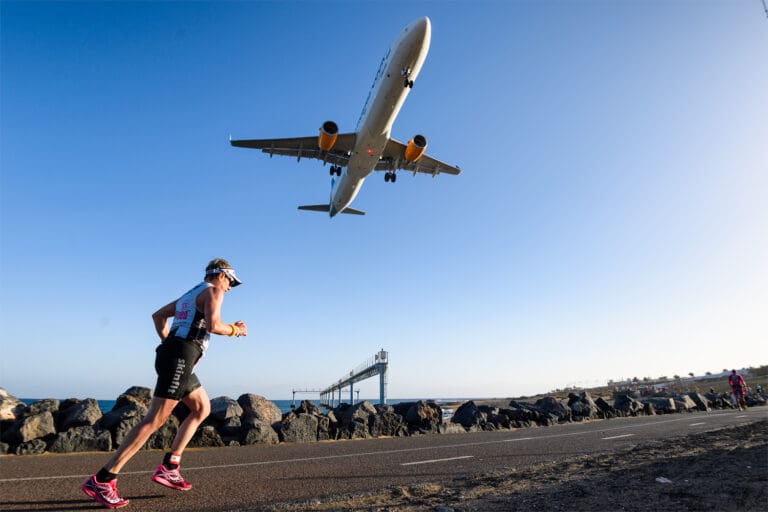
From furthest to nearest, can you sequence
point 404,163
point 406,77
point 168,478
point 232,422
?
point 404,163
point 406,77
point 232,422
point 168,478

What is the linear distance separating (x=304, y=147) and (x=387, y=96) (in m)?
7.38

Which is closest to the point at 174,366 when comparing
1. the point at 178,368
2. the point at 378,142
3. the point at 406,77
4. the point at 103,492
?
the point at 178,368

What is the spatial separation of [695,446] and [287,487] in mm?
6310

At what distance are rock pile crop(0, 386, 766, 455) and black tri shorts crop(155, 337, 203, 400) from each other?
14.6 feet

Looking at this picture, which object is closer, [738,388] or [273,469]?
[273,469]

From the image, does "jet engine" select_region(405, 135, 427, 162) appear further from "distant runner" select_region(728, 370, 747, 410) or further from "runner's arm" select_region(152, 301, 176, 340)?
"runner's arm" select_region(152, 301, 176, 340)

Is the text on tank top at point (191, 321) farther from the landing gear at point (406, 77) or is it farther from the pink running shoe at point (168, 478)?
the landing gear at point (406, 77)

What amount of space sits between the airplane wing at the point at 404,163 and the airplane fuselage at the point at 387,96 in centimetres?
253

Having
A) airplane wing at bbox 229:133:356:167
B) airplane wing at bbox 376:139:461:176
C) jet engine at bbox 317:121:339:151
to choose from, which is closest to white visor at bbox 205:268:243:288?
jet engine at bbox 317:121:339:151

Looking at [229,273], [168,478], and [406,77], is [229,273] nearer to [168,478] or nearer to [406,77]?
[168,478]

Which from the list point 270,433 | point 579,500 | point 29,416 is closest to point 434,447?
point 270,433

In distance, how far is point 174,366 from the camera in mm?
3869

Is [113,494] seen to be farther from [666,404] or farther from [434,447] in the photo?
[666,404]

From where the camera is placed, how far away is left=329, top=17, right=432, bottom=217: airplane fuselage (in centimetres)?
1970
